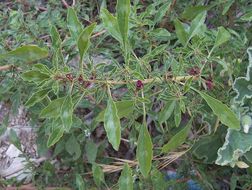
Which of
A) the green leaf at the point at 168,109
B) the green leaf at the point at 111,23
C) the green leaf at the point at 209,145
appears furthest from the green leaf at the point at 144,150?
the green leaf at the point at 209,145

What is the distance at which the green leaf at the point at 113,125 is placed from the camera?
1.23 m

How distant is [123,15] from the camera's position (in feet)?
3.99

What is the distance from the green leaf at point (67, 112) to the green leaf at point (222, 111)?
0.34 metres

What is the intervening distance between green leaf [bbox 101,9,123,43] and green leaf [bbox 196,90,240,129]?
266mm

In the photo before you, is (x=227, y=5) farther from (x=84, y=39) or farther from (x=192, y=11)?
(x=84, y=39)

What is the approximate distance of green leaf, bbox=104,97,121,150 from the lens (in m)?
1.23

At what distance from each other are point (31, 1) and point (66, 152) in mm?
668

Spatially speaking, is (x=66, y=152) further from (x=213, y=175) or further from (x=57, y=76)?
(x=57, y=76)

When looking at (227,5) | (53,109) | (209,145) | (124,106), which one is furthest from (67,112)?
(227,5)

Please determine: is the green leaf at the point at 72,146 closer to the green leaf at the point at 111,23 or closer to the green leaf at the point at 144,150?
the green leaf at the point at 144,150

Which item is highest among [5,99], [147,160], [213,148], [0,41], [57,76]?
[57,76]

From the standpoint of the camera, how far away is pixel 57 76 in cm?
121

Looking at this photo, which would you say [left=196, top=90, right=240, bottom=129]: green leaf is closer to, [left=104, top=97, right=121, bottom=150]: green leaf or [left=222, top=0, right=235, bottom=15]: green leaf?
[left=104, top=97, right=121, bottom=150]: green leaf

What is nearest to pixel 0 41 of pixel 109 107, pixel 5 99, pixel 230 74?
pixel 5 99
